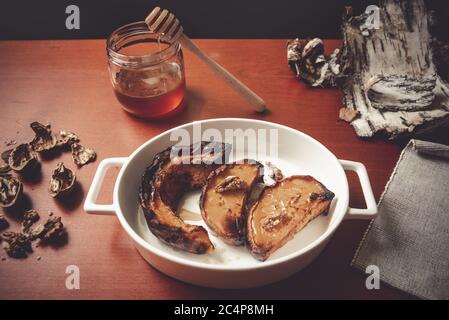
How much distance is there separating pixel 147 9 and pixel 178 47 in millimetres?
683

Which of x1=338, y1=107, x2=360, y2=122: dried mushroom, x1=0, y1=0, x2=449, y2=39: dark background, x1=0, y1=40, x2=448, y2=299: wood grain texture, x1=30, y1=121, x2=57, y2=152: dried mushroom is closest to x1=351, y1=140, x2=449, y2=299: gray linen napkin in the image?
x1=0, y1=40, x2=448, y2=299: wood grain texture

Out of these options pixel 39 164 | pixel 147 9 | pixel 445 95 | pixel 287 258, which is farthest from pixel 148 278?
pixel 147 9

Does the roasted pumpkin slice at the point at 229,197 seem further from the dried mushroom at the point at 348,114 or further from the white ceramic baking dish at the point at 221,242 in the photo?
the dried mushroom at the point at 348,114

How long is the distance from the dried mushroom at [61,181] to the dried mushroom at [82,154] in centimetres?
4

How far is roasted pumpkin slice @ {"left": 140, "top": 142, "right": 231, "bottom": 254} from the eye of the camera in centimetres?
62

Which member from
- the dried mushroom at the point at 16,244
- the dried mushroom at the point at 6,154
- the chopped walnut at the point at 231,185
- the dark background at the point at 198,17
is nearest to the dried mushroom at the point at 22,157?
the dried mushroom at the point at 6,154

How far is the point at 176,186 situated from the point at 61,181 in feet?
0.71

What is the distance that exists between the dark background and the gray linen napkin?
2.78 feet

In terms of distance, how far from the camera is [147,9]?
1488 mm

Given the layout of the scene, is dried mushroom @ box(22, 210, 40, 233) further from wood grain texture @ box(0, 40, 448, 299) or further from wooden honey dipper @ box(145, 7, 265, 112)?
wooden honey dipper @ box(145, 7, 265, 112)

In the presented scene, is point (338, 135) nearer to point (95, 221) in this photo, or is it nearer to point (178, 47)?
point (178, 47)

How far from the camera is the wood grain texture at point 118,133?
24.9 inches

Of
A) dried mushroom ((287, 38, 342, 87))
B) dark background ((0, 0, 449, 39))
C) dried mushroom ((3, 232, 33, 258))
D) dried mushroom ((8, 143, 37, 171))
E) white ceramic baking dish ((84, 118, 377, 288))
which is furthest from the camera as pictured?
dark background ((0, 0, 449, 39))

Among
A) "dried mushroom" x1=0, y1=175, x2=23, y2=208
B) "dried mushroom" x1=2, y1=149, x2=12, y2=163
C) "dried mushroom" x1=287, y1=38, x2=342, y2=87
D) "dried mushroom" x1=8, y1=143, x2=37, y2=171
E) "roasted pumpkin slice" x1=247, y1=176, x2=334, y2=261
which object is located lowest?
"dried mushroom" x1=2, y1=149, x2=12, y2=163
